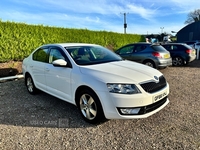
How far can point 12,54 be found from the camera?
9258 mm

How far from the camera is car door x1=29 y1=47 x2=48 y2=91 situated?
4.40m

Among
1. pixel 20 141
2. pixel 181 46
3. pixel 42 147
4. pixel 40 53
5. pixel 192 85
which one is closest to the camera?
pixel 42 147

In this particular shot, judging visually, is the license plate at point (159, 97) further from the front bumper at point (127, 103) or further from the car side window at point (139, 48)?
the car side window at point (139, 48)

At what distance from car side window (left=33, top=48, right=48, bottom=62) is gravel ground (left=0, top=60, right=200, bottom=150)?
1173mm

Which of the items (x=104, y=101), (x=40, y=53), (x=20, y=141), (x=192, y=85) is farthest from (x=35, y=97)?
(x=192, y=85)

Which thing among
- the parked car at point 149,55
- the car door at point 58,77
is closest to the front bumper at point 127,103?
the car door at point 58,77

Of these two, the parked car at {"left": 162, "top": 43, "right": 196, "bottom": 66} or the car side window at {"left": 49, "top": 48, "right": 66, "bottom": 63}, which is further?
the parked car at {"left": 162, "top": 43, "right": 196, "bottom": 66}

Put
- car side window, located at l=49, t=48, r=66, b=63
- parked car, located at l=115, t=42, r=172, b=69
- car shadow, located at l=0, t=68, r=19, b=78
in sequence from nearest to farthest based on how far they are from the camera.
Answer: car side window, located at l=49, t=48, r=66, b=63, parked car, located at l=115, t=42, r=172, b=69, car shadow, located at l=0, t=68, r=19, b=78

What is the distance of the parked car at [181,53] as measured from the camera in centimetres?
1002

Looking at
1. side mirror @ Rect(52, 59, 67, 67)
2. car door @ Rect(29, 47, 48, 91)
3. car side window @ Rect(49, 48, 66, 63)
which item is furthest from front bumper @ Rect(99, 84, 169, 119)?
car door @ Rect(29, 47, 48, 91)

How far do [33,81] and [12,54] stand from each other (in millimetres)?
5334

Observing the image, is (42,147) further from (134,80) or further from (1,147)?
(134,80)

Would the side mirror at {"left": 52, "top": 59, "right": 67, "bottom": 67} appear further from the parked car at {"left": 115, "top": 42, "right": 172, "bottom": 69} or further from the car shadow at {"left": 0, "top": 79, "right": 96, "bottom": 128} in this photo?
the parked car at {"left": 115, "top": 42, "right": 172, "bottom": 69}

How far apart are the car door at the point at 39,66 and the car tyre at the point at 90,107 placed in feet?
4.95
